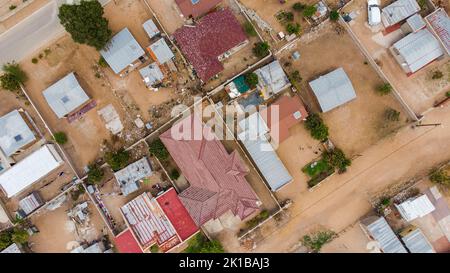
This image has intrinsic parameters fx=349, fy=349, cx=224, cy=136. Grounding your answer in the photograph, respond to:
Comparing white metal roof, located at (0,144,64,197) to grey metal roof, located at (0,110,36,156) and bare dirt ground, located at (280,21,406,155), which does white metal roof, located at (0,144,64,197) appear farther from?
bare dirt ground, located at (280,21,406,155)

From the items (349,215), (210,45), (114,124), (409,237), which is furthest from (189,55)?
(409,237)

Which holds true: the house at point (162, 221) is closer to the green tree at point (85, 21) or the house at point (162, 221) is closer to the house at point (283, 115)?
the house at point (283, 115)

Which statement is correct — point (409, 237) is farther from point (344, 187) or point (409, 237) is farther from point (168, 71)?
point (168, 71)

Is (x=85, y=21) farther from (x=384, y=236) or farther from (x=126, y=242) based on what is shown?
(x=384, y=236)

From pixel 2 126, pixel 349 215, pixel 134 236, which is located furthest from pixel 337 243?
pixel 2 126

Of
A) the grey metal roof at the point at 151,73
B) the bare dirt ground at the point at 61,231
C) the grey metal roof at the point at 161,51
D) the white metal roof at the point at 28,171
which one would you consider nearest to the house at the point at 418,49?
the grey metal roof at the point at 161,51

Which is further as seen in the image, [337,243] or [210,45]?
[337,243]

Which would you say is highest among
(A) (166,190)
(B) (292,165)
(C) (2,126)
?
(C) (2,126)

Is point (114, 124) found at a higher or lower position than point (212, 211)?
higher

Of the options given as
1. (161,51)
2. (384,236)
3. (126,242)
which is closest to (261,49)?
(161,51)
